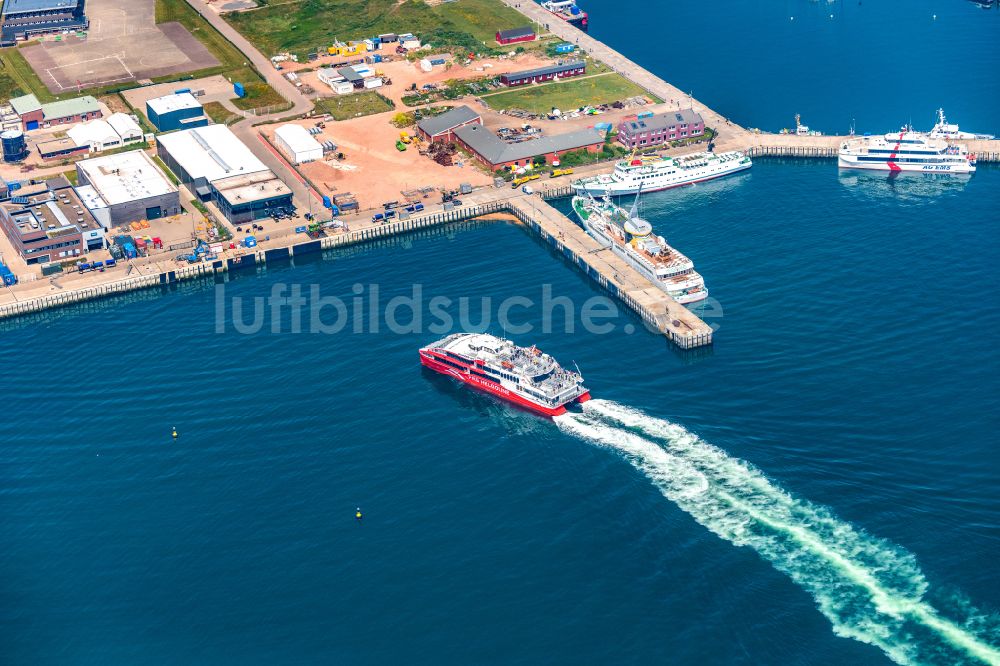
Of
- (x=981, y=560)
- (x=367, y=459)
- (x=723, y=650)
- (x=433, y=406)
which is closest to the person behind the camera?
(x=723, y=650)

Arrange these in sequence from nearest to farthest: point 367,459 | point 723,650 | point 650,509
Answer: point 723,650
point 650,509
point 367,459

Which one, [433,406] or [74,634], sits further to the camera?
[433,406]

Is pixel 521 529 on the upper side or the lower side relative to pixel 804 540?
lower

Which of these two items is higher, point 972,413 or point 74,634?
point 972,413

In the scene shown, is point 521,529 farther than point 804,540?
Yes

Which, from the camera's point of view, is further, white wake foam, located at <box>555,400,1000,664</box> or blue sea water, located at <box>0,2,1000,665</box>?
blue sea water, located at <box>0,2,1000,665</box>

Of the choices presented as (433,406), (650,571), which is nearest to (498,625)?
(650,571)

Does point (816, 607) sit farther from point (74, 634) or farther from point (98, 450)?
point (98, 450)

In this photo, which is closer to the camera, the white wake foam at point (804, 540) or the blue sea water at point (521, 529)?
the white wake foam at point (804, 540)
